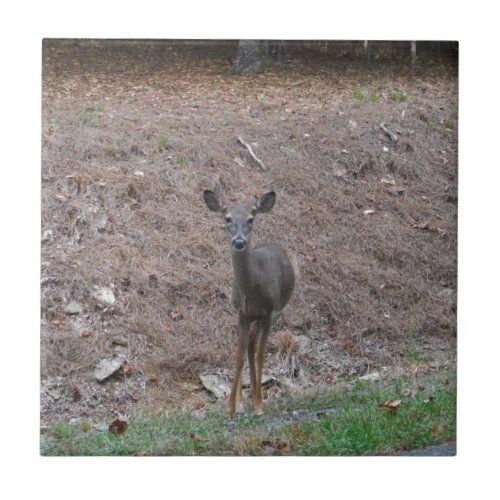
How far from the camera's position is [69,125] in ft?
30.1

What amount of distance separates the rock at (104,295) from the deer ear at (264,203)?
1.15 metres

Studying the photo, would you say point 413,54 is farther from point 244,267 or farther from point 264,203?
point 244,267

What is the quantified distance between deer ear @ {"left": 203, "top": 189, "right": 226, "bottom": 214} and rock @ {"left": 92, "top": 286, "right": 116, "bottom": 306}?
3.04 feet

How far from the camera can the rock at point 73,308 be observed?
8.99 m

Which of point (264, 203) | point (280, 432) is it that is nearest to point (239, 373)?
point (280, 432)

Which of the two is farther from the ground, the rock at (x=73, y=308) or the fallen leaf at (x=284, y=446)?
the rock at (x=73, y=308)

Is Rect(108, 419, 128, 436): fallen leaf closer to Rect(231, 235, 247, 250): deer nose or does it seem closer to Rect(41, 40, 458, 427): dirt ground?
Rect(41, 40, 458, 427): dirt ground

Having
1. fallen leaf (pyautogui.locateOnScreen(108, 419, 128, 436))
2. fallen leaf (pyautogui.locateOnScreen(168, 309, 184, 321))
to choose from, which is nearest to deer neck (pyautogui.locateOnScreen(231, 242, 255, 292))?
fallen leaf (pyautogui.locateOnScreen(168, 309, 184, 321))

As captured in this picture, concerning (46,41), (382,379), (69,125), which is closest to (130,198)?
(69,125)

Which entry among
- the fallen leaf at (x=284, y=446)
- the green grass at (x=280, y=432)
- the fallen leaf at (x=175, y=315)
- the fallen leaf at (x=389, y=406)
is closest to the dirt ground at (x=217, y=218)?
the fallen leaf at (x=175, y=315)

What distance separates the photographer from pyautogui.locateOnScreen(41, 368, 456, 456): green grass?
889cm

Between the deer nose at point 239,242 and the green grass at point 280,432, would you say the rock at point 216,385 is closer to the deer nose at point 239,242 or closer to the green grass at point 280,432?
the green grass at point 280,432

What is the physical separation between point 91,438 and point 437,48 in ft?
12.1

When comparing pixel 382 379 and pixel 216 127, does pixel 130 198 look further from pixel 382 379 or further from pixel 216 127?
pixel 382 379
